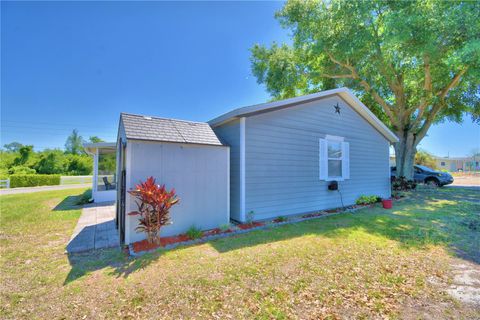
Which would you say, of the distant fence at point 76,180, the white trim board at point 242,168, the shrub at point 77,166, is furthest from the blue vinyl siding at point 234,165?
the shrub at point 77,166

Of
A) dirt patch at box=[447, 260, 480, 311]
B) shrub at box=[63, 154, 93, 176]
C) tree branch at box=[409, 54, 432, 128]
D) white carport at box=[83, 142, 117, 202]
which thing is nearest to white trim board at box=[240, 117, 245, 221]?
dirt patch at box=[447, 260, 480, 311]

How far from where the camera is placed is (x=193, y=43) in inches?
375

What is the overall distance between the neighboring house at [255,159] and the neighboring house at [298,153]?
28mm

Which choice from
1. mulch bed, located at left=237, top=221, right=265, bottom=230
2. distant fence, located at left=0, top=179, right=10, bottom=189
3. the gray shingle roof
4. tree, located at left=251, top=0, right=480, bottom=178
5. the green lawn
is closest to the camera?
the green lawn

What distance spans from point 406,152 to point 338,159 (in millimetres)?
9306

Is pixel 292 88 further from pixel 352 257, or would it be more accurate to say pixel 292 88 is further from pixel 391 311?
A: pixel 391 311

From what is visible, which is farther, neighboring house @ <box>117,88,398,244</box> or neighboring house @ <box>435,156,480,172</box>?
neighboring house @ <box>435,156,480,172</box>

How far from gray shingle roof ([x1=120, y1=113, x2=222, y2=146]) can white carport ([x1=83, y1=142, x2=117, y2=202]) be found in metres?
5.77

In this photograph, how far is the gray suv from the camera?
14742 mm

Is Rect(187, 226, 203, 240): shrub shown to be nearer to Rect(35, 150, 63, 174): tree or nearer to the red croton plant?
the red croton plant

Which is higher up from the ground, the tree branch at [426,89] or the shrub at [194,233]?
the tree branch at [426,89]

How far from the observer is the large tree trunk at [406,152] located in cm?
1367

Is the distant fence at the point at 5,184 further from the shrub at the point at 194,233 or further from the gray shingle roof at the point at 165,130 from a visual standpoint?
the shrub at the point at 194,233

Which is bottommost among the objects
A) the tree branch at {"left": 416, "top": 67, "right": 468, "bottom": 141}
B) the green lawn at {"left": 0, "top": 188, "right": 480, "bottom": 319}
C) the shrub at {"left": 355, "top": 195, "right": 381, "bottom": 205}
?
the green lawn at {"left": 0, "top": 188, "right": 480, "bottom": 319}
